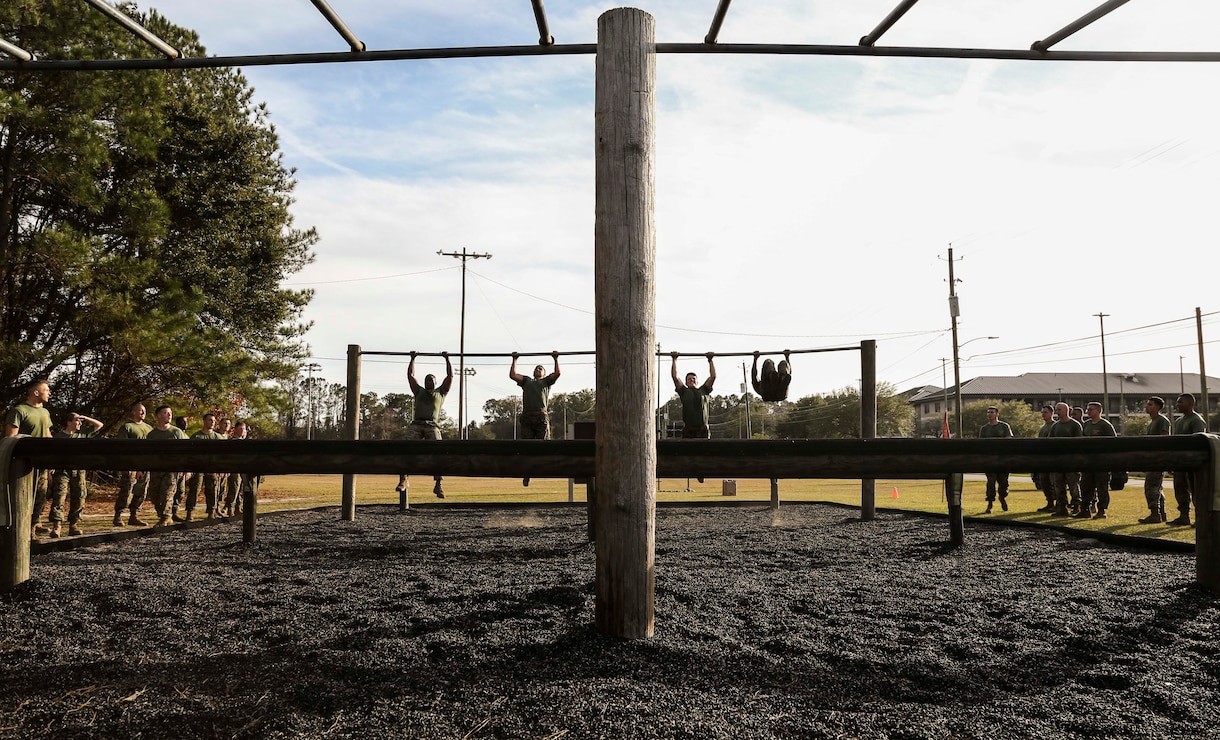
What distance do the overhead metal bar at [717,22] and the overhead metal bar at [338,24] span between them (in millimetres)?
1887

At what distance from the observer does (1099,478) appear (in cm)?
1073

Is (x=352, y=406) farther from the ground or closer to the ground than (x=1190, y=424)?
farther from the ground

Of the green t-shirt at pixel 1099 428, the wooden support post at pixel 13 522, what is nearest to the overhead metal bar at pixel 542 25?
the wooden support post at pixel 13 522

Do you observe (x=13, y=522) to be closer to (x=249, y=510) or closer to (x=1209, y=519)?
(x=249, y=510)

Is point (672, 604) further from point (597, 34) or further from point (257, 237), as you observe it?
point (257, 237)

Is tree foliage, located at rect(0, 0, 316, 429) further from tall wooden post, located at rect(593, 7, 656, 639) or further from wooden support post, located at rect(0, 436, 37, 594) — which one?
tall wooden post, located at rect(593, 7, 656, 639)

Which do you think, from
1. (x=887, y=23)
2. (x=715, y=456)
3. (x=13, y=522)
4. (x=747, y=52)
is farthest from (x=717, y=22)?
(x=13, y=522)

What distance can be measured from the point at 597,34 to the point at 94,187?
14642 mm

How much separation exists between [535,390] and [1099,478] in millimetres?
8312

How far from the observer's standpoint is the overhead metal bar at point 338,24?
3.75 metres

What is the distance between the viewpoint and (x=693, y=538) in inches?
318

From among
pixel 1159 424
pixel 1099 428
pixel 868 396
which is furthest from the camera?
→ pixel 1099 428

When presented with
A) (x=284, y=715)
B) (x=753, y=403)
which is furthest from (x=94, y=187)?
(x=753, y=403)

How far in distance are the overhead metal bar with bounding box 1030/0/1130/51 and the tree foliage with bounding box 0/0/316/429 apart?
48.6 ft
